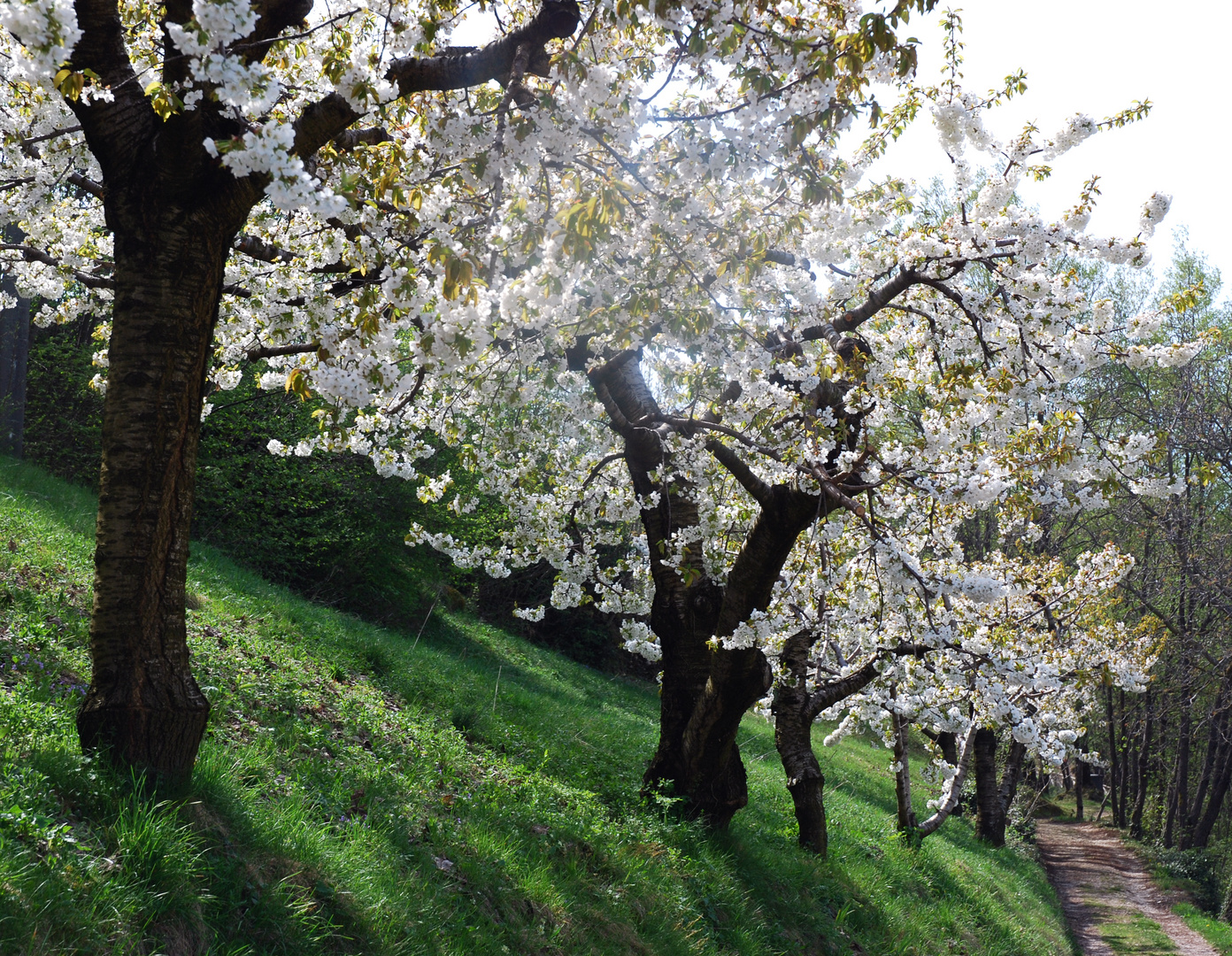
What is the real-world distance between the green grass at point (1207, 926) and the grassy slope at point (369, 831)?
111 inches

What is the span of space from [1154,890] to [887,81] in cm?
1838

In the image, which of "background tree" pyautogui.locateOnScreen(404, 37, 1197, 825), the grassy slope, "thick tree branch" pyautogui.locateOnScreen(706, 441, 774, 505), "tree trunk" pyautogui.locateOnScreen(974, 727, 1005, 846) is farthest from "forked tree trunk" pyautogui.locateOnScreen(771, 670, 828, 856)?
"tree trunk" pyautogui.locateOnScreen(974, 727, 1005, 846)

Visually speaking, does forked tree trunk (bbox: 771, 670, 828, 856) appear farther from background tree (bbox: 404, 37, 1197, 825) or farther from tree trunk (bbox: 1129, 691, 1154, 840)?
tree trunk (bbox: 1129, 691, 1154, 840)

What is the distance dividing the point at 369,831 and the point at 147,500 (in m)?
2.27

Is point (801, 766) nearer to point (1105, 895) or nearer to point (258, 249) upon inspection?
point (258, 249)

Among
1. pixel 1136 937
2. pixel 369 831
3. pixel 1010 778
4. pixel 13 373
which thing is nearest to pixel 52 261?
pixel 369 831

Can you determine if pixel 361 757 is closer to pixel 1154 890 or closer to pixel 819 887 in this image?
pixel 819 887

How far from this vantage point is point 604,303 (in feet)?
16.9

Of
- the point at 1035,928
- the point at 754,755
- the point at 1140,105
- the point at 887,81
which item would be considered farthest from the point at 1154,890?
the point at 887,81

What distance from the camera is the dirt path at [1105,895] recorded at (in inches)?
511

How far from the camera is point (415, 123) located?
525cm

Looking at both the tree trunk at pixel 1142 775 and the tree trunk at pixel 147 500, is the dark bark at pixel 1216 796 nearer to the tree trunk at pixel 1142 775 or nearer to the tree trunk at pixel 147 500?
the tree trunk at pixel 1142 775

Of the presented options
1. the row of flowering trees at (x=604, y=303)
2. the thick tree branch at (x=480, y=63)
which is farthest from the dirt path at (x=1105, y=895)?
the thick tree branch at (x=480, y=63)

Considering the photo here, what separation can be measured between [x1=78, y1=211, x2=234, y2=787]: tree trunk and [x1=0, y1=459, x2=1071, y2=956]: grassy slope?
259 millimetres
